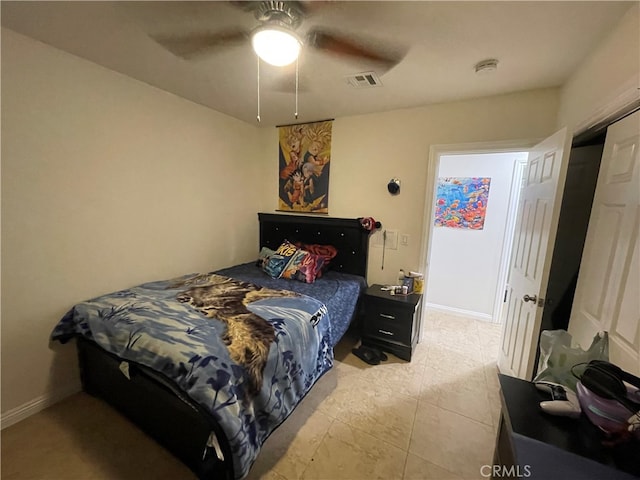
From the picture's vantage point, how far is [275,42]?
125 cm

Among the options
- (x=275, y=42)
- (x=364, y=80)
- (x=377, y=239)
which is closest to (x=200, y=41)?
(x=275, y=42)

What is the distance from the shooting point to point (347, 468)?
4.80 ft

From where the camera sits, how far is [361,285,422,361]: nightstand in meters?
2.44

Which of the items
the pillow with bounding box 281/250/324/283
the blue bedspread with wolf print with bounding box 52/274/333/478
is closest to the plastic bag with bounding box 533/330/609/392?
the blue bedspread with wolf print with bounding box 52/274/333/478

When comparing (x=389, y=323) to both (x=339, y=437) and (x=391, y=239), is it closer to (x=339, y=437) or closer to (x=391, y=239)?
(x=391, y=239)

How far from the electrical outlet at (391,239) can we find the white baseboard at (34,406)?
2925mm

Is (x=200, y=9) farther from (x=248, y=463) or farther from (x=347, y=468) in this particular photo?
(x=347, y=468)

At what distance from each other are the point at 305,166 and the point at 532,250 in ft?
7.74

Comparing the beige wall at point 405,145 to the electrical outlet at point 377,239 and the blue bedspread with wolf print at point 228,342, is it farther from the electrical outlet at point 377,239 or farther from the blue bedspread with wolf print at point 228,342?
the blue bedspread with wolf print at point 228,342

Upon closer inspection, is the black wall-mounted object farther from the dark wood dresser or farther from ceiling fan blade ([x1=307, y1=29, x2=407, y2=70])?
the dark wood dresser

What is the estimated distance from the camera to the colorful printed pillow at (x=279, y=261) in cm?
275

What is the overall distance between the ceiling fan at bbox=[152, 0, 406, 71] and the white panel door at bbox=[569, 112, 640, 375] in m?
1.26

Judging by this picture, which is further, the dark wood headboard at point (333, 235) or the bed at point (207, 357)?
the dark wood headboard at point (333, 235)

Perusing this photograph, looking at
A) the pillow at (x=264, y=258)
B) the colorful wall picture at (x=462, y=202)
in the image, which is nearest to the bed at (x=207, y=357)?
the pillow at (x=264, y=258)
